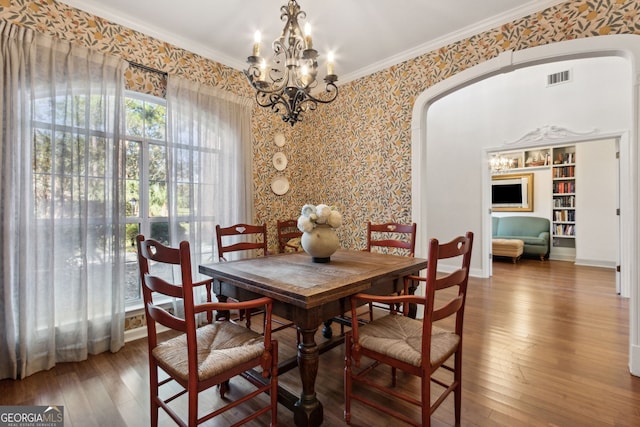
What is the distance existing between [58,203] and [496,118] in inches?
242

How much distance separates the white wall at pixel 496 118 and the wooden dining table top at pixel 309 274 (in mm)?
2803

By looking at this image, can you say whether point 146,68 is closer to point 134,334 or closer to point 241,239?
point 241,239

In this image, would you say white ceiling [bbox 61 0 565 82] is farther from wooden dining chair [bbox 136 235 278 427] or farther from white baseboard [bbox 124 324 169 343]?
white baseboard [bbox 124 324 169 343]

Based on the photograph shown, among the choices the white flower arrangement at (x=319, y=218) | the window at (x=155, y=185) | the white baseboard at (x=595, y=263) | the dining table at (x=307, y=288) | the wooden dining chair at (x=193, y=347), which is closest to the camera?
the wooden dining chair at (x=193, y=347)

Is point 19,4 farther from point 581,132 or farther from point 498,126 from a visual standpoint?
point 581,132

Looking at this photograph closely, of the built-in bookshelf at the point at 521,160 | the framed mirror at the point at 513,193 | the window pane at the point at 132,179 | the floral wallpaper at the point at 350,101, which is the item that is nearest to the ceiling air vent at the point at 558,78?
the built-in bookshelf at the point at 521,160

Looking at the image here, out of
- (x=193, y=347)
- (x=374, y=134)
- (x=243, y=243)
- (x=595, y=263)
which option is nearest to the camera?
(x=193, y=347)

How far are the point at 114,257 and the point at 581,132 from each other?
632cm

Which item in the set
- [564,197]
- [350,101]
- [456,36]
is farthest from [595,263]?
[350,101]

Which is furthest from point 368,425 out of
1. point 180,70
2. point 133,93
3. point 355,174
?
point 180,70

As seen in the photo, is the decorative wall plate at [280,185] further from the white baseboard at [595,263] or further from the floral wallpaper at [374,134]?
the white baseboard at [595,263]

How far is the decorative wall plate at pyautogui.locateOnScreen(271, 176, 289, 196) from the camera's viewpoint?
3.85 meters

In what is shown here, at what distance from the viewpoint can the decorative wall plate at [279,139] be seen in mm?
3858

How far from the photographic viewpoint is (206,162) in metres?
3.08
